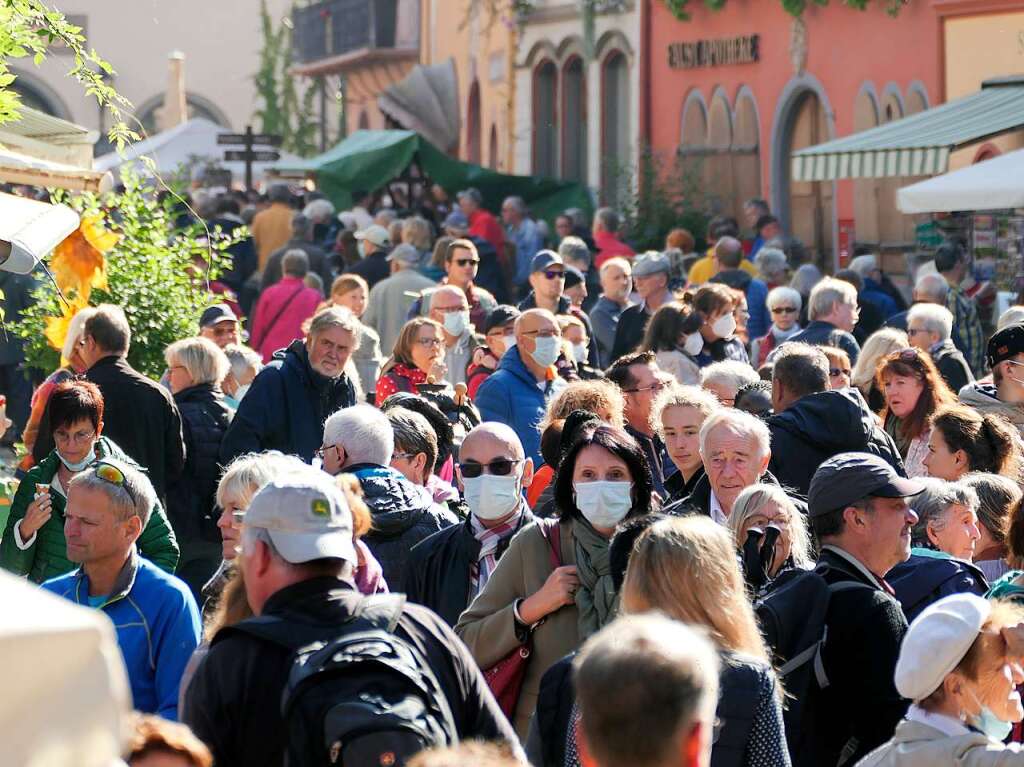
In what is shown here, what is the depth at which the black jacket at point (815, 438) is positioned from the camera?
822 cm

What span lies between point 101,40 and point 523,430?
4750 cm

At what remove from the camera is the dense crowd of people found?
4039 mm

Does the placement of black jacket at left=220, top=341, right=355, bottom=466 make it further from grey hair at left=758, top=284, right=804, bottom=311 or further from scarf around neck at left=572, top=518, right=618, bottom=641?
grey hair at left=758, top=284, right=804, bottom=311

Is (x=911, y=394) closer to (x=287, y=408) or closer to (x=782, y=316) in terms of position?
(x=287, y=408)

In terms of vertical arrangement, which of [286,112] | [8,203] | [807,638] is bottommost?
[807,638]

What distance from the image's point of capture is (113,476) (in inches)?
235

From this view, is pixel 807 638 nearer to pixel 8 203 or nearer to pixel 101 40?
pixel 8 203

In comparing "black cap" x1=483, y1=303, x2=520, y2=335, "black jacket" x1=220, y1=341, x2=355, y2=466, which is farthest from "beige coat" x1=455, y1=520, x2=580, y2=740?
"black cap" x1=483, y1=303, x2=520, y2=335

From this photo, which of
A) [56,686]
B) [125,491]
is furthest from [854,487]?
[56,686]

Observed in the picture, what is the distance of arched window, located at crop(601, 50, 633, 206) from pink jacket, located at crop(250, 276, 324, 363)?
1341cm

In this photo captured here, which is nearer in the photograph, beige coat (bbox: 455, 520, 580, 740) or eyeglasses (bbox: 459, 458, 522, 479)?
beige coat (bbox: 455, 520, 580, 740)

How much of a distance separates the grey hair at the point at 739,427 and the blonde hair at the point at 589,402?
36.3 inches

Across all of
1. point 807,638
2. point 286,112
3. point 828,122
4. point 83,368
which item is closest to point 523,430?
point 83,368

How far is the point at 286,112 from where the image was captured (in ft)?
153
